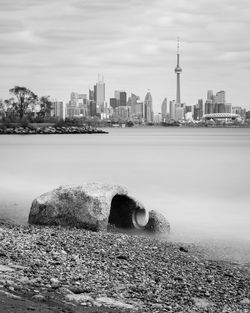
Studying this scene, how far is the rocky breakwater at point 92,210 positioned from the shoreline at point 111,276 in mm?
1477

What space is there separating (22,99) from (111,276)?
17374 cm

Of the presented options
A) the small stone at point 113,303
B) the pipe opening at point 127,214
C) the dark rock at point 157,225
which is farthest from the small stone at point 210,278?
the pipe opening at point 127,214

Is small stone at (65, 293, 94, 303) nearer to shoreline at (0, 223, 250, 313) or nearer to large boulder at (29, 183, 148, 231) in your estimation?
shoreline at (0, 223, 250, 313)

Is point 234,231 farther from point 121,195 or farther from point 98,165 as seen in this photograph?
point 98,165

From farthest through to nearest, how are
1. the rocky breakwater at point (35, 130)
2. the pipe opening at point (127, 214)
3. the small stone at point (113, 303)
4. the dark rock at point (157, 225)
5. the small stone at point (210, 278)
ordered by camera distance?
1. the rocky breakwater at point (35, 130)
2. the pipe opening at point (127, 214)
3. the dark rock at point (157, 225)
4. the small stone at point (210, 278)
5. the small stone at point (113, 303)

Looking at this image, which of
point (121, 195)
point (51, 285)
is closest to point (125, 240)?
point (121, 195)

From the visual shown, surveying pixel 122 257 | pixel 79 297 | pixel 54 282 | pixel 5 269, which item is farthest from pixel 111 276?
pixel 5 269

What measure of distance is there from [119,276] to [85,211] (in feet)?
17.6

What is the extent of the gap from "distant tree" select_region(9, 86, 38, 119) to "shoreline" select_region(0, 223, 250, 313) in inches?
6654

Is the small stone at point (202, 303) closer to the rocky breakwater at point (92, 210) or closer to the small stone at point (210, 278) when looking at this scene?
the small stone at point (210, 278)

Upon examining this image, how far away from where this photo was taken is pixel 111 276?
1089 centimetres

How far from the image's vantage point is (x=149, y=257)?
1277cm

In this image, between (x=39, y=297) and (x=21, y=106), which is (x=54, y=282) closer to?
(x=39, y=297)

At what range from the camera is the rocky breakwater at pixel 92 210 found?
52.6 ft
